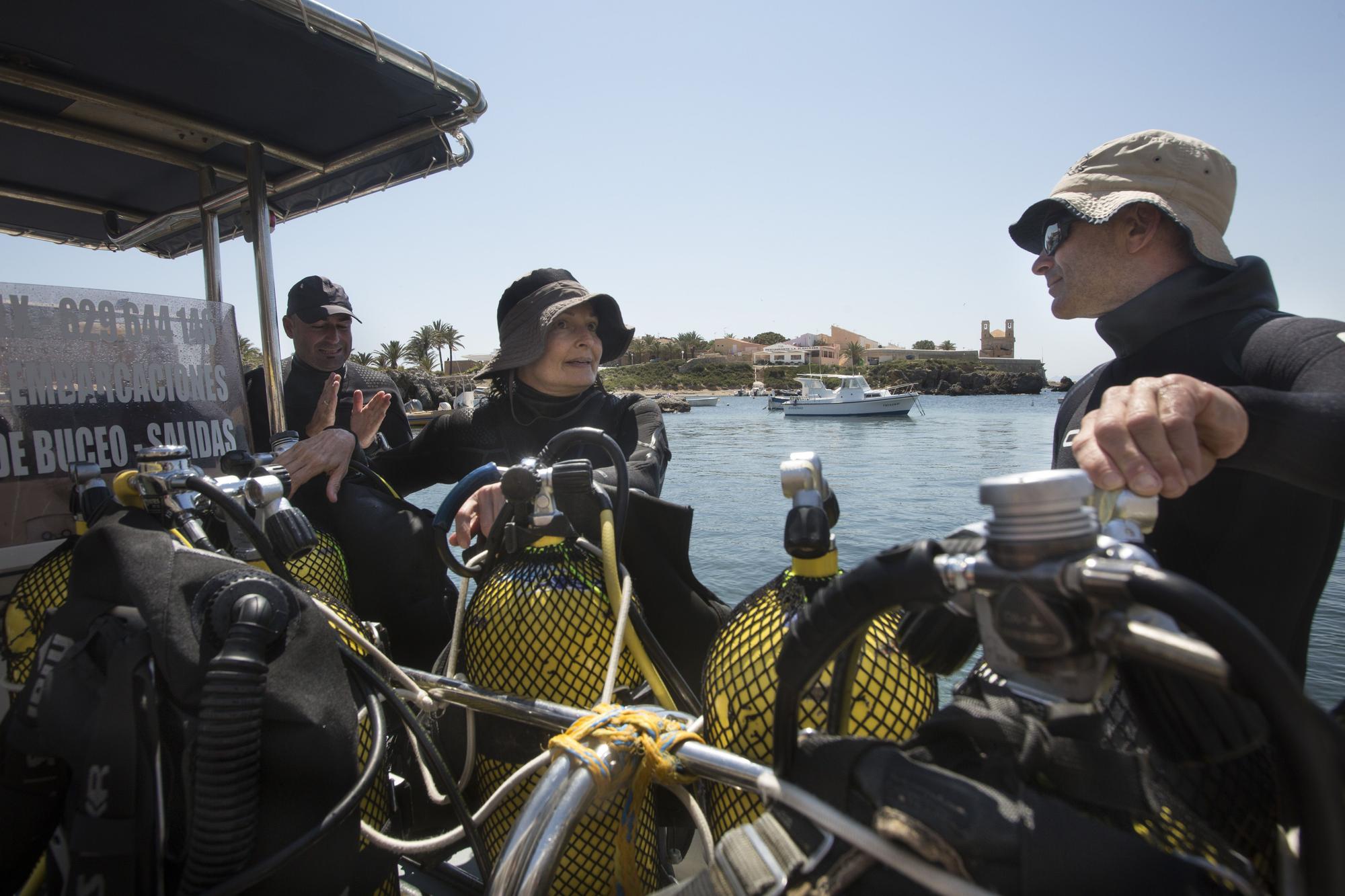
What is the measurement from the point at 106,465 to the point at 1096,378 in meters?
2.75

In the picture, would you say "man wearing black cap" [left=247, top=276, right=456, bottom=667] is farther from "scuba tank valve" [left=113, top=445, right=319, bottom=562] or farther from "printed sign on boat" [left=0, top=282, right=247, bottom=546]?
"scuba tank valve" [left=113, top=445, right=319, bottom=562]

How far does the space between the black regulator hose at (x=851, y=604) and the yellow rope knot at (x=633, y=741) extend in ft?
1.37

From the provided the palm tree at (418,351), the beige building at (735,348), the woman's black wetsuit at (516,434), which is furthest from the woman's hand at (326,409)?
the beige building at (735,348)

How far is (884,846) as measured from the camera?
Answer: 2.11 feet

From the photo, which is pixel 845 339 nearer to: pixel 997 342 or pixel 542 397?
pixel 997 342

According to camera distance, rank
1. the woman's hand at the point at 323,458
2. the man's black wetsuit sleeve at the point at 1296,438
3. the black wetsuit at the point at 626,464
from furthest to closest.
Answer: the woman's hand at the point at 323,458 < the black wetsuit at the point at 626,464 < the man's black wetsuit sleeve at the point at 1296,438

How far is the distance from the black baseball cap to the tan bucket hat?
3.06 meters

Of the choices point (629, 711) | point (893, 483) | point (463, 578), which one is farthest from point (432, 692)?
point (893, 483)

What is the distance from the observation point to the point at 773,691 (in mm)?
1154

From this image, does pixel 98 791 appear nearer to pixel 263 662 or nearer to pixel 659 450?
pixel 263 662

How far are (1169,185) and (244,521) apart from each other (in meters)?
2.02

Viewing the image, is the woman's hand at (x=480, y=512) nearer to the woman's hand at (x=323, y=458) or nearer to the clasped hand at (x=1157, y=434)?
the woman's hand at (x=323, y=458)

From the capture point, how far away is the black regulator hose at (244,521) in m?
1.32

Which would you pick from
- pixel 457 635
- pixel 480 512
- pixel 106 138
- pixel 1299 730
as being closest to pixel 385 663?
pixel 457 635
